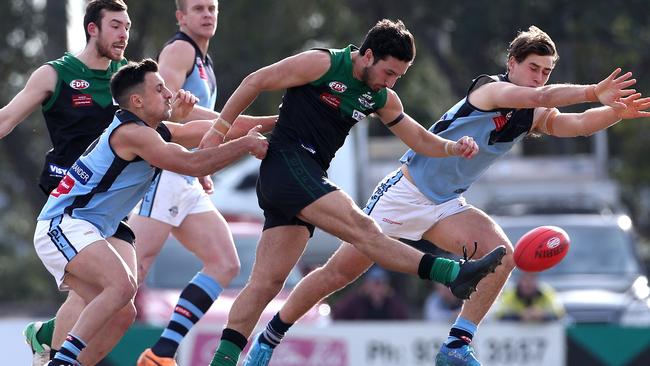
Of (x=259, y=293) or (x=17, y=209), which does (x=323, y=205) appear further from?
(x=17, y=209)

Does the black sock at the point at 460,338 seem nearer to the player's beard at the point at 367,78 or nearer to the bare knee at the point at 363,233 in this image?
the bare knee at the point at 363,233

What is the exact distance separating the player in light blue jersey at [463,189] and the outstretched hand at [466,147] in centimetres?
33

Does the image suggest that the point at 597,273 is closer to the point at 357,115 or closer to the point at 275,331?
the point at 275,331

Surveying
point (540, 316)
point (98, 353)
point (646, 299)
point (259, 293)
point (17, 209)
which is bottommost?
point (98, 353)

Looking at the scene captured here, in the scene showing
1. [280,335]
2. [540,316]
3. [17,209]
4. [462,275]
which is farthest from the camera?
[17,209]

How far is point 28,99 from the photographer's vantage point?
8336 millimetres

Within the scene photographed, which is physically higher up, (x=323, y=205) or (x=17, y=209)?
(x=17, y=209)

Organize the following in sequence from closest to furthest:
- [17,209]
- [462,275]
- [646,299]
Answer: [462,275]
[646,299]
[17,209]

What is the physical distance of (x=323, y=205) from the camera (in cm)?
789

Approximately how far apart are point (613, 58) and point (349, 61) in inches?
770

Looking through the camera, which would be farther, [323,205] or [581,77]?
[581,77]

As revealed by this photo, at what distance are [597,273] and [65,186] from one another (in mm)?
8834

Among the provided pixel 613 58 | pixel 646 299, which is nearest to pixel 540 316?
pixel 646 299

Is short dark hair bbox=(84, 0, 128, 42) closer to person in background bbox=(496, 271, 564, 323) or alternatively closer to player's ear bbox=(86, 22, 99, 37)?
player's ear bbox=(86, 22, 99, 37)
